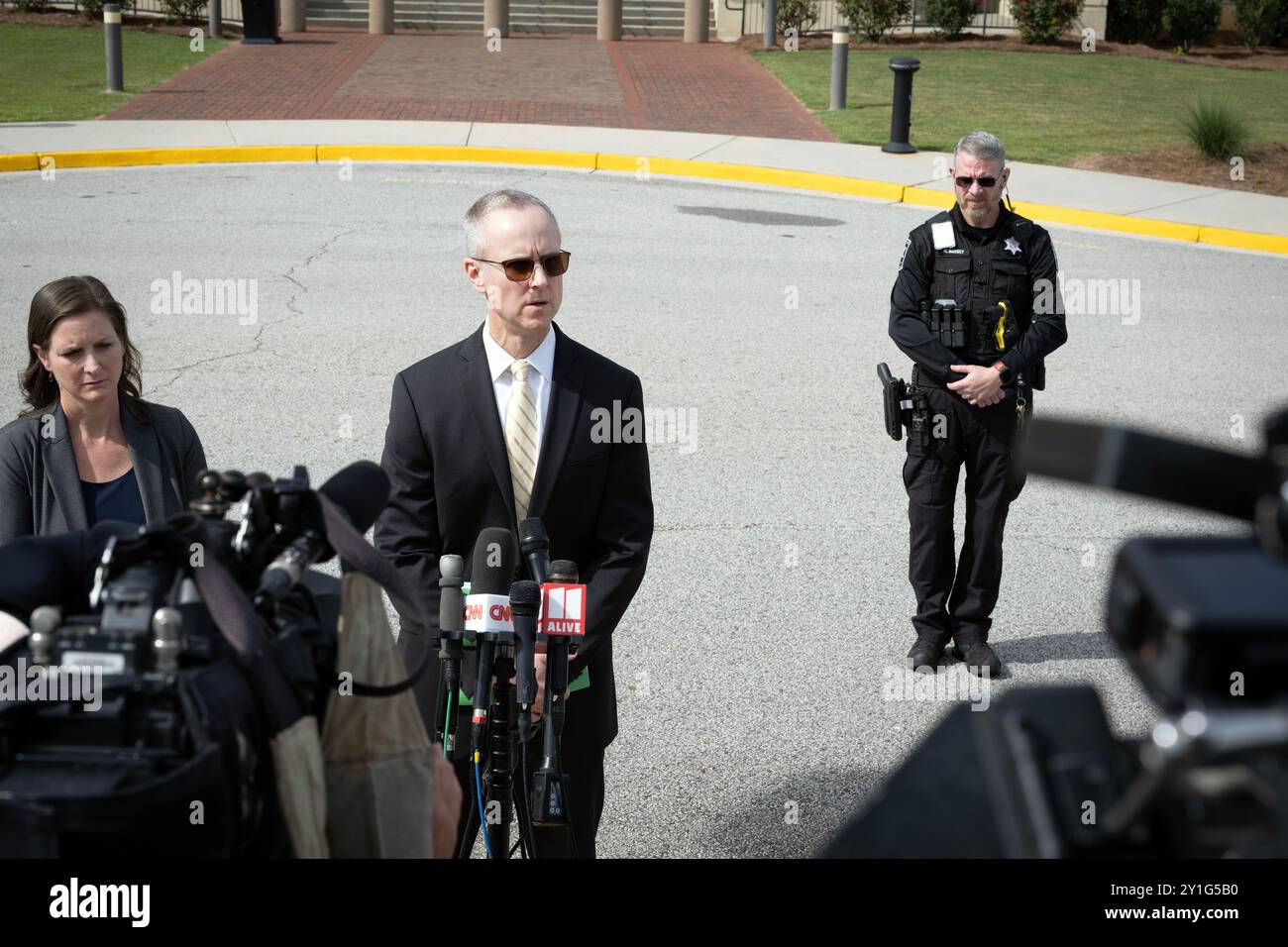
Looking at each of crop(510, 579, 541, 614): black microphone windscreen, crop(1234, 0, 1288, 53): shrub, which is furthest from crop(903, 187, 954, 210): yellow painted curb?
crop(1234, 0, 1288, 53): shrub

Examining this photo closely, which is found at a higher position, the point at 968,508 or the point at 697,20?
the point at 697,20

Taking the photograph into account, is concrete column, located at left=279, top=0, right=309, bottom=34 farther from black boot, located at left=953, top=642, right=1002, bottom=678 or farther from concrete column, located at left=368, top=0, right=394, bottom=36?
black boot, located at left=953, top=642, right=1002, bottom=678

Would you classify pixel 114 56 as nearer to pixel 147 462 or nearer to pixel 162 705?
pixel 147 462

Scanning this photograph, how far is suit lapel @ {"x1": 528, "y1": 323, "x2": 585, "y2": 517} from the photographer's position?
12.3 ft

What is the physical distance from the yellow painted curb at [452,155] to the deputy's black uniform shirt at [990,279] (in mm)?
12358

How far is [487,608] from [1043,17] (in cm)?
3112

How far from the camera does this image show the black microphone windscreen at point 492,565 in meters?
3.18

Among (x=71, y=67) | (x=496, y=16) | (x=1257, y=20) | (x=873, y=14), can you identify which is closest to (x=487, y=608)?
(x=71, y=67)

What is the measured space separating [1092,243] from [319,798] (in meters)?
13.9

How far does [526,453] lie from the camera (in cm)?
382

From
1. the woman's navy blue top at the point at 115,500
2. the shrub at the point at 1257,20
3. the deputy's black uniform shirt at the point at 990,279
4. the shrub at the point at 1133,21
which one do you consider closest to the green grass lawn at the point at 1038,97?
the shrub at the point at 1133,21

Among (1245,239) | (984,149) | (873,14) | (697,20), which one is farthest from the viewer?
(697,20)

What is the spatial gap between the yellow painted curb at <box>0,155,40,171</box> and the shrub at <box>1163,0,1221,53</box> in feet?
83.6
